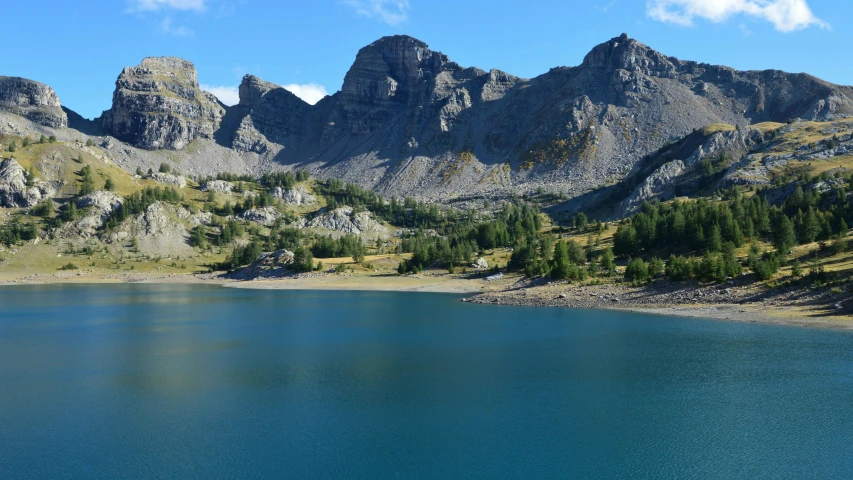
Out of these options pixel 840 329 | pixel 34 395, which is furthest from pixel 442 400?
pixel 840 329

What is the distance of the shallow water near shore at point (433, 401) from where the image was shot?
30.4 meters

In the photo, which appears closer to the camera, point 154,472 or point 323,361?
point 154,472

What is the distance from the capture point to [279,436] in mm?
34156

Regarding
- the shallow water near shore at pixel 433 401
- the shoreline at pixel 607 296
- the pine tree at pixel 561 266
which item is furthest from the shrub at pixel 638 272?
the shallow water near shore at pixel 433 401

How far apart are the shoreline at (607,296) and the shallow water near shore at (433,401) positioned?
4.35 metres

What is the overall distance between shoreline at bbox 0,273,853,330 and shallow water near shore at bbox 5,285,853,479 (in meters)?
4.35

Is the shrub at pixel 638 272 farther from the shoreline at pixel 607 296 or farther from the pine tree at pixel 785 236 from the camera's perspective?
the pine tree at pixel 785 236

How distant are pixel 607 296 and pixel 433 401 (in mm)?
58309

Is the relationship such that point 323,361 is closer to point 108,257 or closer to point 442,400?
point 442,400

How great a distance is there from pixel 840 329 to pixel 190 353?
6756cm

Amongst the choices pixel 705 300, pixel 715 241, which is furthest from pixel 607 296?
pixel 715 241

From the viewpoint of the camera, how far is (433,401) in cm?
4062

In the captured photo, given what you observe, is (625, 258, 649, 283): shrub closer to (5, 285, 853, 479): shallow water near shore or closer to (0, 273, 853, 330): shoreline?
(0, 273, 853, 330): shoreline

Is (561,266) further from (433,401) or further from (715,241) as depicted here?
(433,401)
